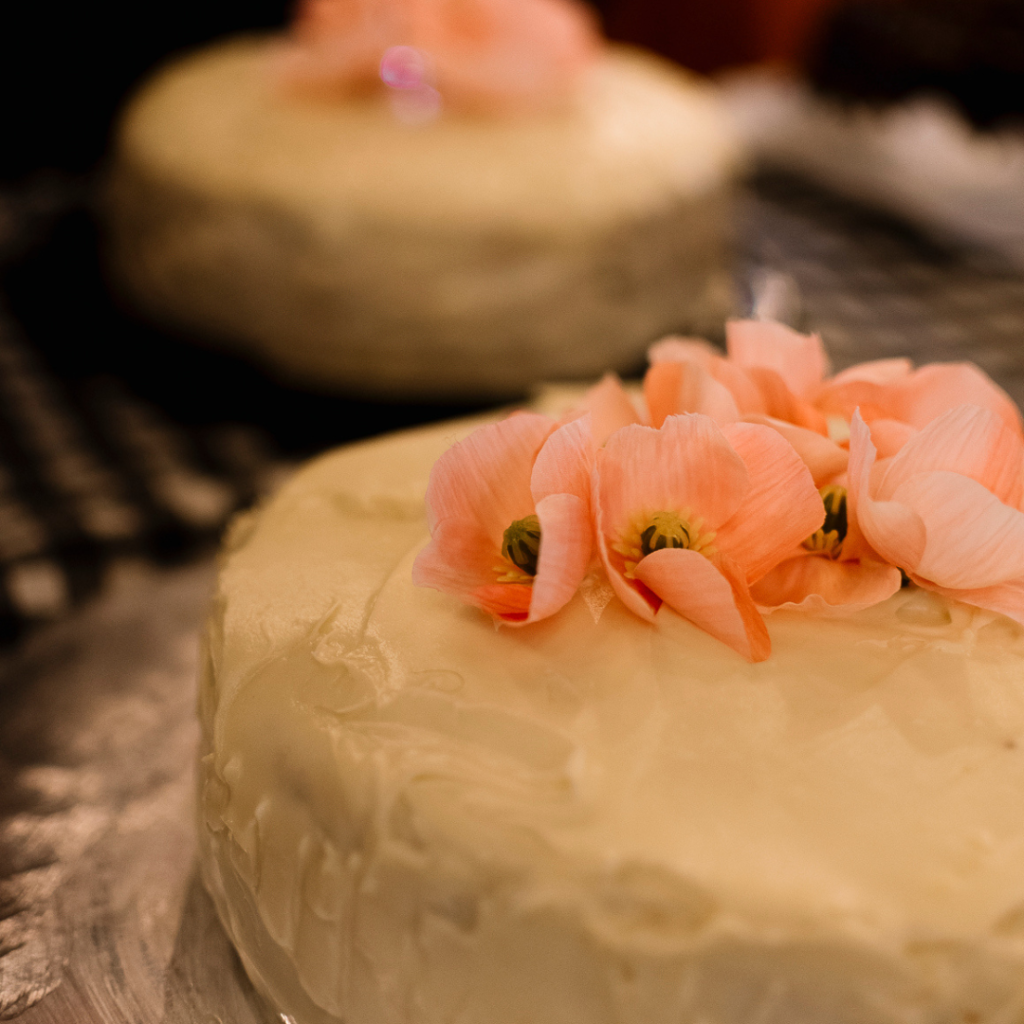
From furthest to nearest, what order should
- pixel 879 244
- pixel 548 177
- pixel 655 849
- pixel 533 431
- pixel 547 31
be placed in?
pixel 879 244, pixel 547 31, pixel 548 177, pixel 533 431, pixel 655 849

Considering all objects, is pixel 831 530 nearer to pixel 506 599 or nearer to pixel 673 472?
pixel 673 472

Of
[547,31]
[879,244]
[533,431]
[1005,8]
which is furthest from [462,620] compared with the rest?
[1005,8]

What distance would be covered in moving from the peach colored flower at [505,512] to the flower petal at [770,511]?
109 mm

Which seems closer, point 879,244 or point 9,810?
point 9,810

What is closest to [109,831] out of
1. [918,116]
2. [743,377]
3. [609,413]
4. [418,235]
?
[609,413]

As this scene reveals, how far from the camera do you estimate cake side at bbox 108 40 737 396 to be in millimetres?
1776

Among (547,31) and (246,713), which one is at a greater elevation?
(547,31)

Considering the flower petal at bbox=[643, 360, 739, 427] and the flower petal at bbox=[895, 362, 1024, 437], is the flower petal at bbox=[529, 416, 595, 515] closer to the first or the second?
the flower petal at bbox=[643, 360, 739, 427]

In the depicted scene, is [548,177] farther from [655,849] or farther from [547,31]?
[655,849]

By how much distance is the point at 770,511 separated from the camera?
757 millimetres

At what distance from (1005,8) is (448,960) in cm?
294

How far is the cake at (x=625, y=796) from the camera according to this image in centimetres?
63

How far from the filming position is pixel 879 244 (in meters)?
2.61

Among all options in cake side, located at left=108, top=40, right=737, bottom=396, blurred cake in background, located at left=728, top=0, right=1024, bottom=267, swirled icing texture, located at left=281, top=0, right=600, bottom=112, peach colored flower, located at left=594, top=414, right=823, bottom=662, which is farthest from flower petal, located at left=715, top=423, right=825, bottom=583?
A: blurred cake in background, located at left=728, top=0, right=1024, bottom=267
